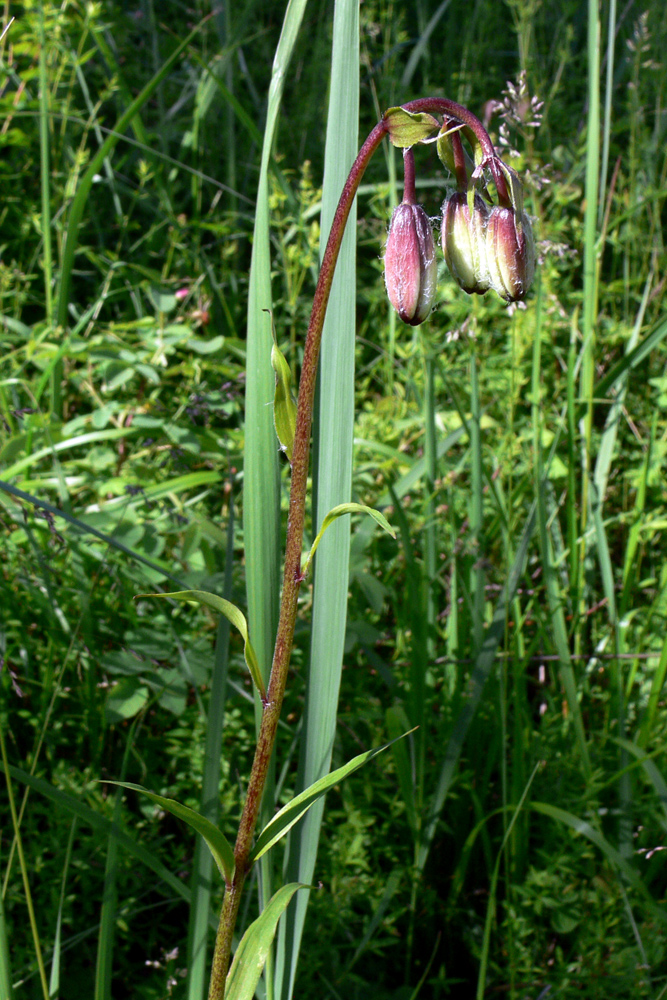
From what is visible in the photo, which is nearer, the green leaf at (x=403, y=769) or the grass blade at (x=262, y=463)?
the grass blade at (x=262, y=463)

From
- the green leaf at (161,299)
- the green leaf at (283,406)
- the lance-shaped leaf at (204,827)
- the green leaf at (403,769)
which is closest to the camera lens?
the lance-shaped leaf at (204,827)

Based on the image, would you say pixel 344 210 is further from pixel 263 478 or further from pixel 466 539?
pixel 466 539

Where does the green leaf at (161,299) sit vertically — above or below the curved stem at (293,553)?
above

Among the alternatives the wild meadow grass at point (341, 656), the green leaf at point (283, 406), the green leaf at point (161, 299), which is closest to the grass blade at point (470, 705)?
the wild meadow grass at point (341, 656)

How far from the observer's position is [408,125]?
0.80 m

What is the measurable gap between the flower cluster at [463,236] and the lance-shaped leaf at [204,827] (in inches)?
20.6

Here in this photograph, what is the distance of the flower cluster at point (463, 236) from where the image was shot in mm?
814

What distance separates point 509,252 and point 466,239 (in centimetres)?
5

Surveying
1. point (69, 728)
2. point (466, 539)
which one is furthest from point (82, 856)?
point (466, 539)

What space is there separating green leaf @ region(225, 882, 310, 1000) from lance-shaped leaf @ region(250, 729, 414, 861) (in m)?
0.05

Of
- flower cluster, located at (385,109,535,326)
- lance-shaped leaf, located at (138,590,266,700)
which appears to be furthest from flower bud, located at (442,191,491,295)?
lance-shaped leaf, located at (138,590,266,700)

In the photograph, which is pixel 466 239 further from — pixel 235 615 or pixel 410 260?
pixel 235 615

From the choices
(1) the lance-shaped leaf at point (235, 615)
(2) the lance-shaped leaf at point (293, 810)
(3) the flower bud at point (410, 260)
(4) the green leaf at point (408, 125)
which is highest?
(4) the green leaf at point (408, 125)

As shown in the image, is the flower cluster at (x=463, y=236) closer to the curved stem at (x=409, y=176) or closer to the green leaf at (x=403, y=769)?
the curved stem at (x=409, y=176)
